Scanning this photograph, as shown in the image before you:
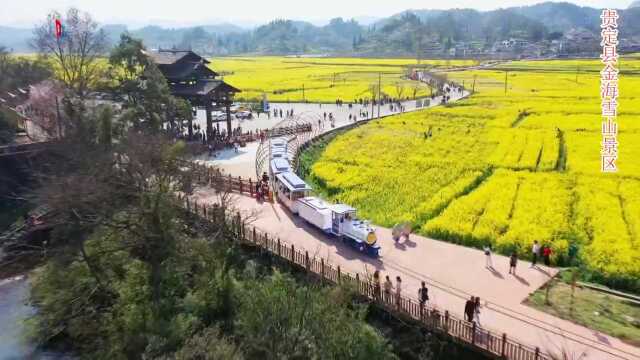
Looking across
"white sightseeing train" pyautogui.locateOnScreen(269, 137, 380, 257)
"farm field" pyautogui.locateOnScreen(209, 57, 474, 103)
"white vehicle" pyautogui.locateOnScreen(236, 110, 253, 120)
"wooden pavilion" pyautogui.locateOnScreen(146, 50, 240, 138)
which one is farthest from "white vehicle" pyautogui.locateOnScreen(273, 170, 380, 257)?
"farm field" pyautogui.locateOnScreen(209, 57, 474, 103)

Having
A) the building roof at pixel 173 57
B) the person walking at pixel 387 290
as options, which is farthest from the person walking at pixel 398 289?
the building roof at pixel 173 57

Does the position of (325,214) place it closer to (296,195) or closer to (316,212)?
(316,212)

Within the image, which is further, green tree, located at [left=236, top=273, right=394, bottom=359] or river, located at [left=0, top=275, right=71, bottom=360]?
river, located at [left=0, top=275, right=71, bottom=360]

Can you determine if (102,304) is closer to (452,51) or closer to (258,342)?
(258,342)

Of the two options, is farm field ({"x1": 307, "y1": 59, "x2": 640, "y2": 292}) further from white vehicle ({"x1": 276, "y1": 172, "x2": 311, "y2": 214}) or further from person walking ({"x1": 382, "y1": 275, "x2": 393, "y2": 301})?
person walking ({"x1": 382, "y1": 275, "x2": 393, "y2": 301})

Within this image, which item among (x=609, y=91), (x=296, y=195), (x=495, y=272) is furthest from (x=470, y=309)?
(x=609, y=91)

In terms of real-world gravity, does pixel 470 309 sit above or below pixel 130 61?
below

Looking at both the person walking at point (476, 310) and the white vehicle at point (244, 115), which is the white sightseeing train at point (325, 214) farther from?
the white vehicle at point (244, 115)
